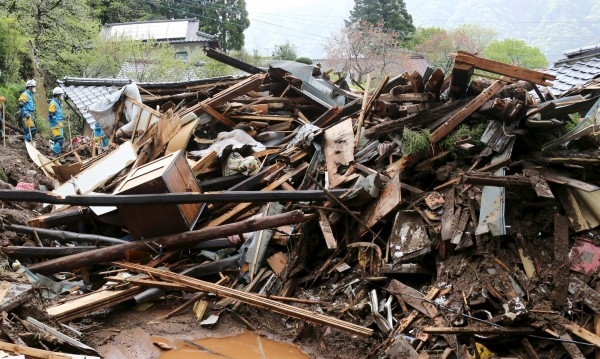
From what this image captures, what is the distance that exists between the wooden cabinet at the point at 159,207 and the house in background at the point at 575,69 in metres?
6.23

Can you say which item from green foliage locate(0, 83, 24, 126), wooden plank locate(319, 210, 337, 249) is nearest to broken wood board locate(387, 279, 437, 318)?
wooden plank locate(319, 210, 337, 249)

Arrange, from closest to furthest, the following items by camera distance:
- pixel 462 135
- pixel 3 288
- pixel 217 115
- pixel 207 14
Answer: pixel 3 288, pixel 462 135, pixel 217 115, pixel 207 14

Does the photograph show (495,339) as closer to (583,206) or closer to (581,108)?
(583,206)

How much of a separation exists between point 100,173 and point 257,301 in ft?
12.7

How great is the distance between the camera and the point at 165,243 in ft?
21.6

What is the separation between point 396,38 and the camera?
1398 inches

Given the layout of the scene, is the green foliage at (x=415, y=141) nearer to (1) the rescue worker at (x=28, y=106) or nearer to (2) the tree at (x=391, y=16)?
(1) the rescue worker at (x=28, y=106)

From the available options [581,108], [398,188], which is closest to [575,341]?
[398,188]

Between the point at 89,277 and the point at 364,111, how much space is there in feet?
15.8

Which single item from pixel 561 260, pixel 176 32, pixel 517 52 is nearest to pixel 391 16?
pixel 517 52

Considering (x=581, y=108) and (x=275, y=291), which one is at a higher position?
(x=581, y=108)

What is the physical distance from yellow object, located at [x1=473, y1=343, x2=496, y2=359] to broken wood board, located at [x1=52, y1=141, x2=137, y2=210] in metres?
5.81

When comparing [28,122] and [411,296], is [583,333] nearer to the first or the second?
[411,296]

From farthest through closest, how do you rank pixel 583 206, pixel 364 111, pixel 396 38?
pixel 396 38, pixel 364 111, pixel 583 206
